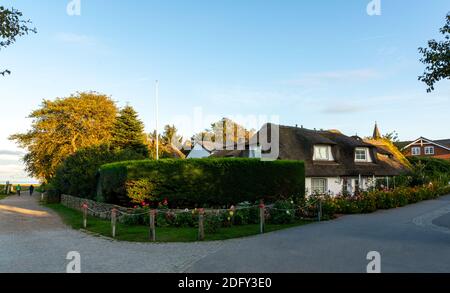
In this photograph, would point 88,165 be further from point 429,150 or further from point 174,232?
point 429,150

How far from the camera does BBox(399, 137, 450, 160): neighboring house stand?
201ft

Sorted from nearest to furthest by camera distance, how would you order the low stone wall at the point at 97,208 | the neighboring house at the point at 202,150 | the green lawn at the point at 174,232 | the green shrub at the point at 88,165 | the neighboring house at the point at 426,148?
the green lawn at the point at 174,232, the low stone wall at the point at 97,208, the green shrub at the point at 88,165, the neighboring house at the point at 202,150, the neighboring house at the point at 426,148

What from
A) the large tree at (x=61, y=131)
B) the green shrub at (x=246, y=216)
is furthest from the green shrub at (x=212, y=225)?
the large tree at (x=61, y=131)

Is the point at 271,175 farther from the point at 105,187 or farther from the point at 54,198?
the point at 54,198

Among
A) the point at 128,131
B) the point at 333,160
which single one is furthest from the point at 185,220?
the point at 128,131

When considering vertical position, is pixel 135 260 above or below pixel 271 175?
below

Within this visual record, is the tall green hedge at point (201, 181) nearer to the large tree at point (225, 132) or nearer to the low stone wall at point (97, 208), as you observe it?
the low stone wall at point (97, 208)

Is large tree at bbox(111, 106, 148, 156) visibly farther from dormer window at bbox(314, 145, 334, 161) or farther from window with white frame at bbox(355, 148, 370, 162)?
window with white frame at bbox(355, 148, 370, 162)

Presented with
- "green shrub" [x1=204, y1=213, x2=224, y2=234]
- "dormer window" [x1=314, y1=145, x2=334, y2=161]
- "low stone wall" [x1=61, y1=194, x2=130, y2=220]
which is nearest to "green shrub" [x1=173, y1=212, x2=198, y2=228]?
"green shrub" [x1=204, y1=213, x2=224, y2=234]

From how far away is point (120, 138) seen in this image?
162ft

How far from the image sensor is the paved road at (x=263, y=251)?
8.72 meters

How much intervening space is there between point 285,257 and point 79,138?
43767mm
